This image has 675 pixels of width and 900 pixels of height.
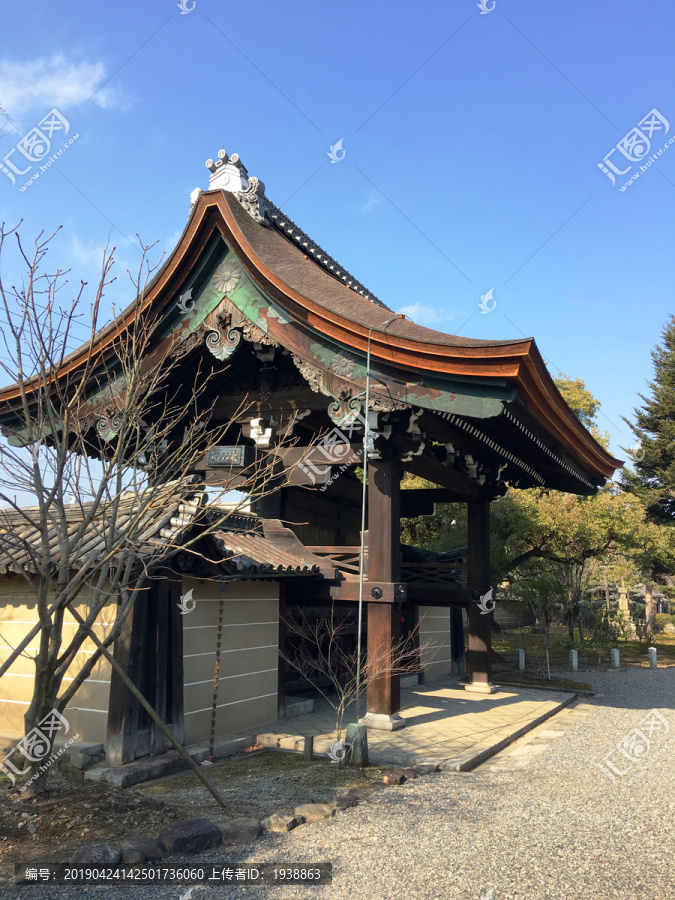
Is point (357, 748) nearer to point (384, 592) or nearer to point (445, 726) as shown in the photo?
point (384, 592)

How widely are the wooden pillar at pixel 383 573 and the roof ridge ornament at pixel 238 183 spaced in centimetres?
485

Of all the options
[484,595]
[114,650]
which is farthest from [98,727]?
[484,595]

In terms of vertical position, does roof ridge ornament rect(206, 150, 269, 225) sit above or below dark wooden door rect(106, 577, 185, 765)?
above

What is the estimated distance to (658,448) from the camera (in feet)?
94.0

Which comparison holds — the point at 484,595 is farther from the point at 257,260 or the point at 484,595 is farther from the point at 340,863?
the point at 340,863

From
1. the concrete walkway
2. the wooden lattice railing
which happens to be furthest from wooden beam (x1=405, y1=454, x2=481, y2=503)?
the concrete walkway

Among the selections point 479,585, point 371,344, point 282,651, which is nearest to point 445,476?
point 479,585

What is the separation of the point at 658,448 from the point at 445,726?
23.7 metres

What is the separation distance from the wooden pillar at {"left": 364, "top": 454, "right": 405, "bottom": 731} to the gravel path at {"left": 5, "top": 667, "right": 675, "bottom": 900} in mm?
1655

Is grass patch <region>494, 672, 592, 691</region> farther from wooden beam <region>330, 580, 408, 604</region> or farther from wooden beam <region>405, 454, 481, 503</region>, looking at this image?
wooden beam <region>330, 580, 408, 604</region>

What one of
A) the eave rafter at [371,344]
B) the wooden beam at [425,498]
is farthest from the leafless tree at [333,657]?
the eave rafter at [371,344]

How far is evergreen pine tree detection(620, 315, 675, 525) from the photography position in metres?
28.2

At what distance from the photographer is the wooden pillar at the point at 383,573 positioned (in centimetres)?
852

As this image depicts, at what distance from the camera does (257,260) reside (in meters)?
8.86
